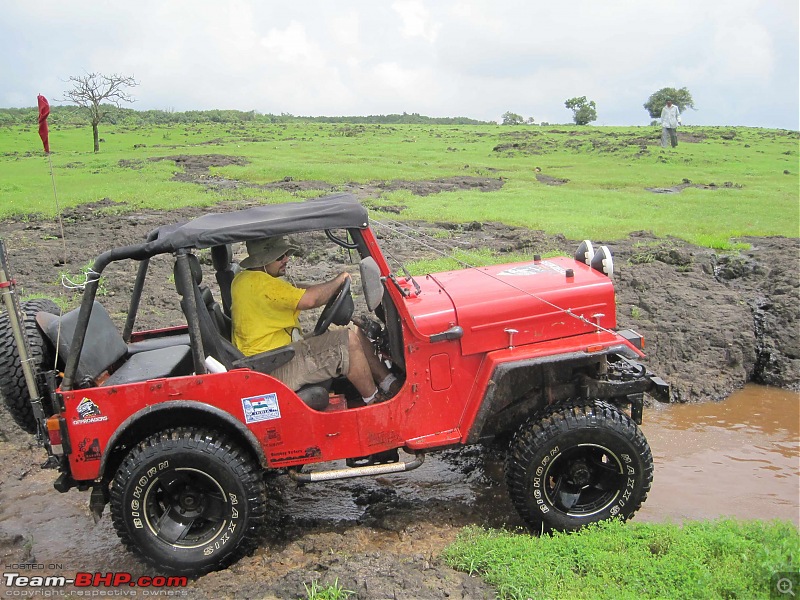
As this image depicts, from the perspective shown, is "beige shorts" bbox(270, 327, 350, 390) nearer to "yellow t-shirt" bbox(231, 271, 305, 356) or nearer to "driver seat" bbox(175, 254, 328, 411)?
"driver seat" bbox(175, 254, 328, 411)

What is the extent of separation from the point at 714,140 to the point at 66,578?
129 feet

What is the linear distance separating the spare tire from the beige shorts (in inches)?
58.7

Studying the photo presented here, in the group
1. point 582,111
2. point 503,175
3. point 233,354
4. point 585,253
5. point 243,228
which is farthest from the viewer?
point 582,111

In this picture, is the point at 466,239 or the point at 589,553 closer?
the point at 589,553

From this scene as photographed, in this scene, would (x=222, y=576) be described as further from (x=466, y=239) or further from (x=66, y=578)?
(x=466, y=239)

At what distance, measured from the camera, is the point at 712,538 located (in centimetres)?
387

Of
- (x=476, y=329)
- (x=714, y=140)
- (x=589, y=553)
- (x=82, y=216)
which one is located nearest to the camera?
(x=589, y=553)

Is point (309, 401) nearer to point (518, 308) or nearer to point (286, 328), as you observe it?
point (286, 328)

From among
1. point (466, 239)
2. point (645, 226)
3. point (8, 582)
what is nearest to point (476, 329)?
point (8, 582)

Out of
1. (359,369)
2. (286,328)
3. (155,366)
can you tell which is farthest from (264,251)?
(155,366)

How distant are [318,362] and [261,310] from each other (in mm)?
507

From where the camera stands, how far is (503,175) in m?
23.4

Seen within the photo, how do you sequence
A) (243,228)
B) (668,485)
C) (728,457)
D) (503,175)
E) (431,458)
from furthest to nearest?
(503,175) → (728,457) → (431,458) → (668,485) → (243,228)

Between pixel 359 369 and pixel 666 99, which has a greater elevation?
pixel 666 99
